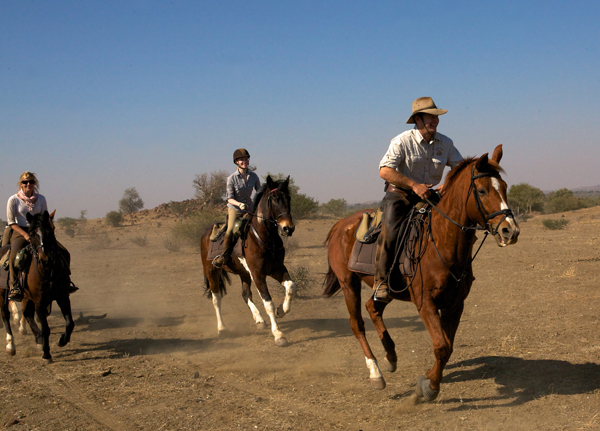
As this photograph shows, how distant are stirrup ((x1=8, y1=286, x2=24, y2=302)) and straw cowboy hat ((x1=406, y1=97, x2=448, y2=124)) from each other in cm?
672

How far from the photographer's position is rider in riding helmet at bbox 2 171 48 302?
25.2 ft

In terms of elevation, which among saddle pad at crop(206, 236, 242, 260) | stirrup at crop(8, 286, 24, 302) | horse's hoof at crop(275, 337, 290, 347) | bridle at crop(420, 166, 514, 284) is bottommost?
horse's hoof at crop(275, 337, 290, 347)

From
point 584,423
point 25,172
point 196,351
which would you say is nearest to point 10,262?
point 25,172

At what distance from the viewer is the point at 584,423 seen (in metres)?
4.20

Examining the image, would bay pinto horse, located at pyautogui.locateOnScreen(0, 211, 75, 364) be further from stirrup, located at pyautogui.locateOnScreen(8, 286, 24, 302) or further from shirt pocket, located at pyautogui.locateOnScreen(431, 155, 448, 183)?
shirt pocket, located at pyautogui.locateOnScreen(431, 155, 448, 183)

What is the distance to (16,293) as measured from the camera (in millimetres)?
7590

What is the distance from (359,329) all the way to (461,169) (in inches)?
95.1

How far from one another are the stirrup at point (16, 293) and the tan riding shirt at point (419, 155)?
20.3 feet

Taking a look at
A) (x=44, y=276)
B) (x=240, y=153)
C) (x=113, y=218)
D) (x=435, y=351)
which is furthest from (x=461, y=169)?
(x=113, y=218)

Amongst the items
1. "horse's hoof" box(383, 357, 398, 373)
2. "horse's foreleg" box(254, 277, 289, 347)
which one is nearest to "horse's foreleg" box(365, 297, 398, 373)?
"horse's hoof" box(383, 357, 398, 373)

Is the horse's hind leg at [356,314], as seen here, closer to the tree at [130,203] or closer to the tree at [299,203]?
the tree at [299,203]

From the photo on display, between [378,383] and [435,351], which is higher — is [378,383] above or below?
below

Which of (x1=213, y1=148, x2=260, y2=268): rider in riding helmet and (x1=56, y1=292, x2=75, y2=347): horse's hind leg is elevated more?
(x1=213, y1=148, x2=260, y2=268): rider in riding helmet

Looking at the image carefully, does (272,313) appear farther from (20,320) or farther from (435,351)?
(20,320)
